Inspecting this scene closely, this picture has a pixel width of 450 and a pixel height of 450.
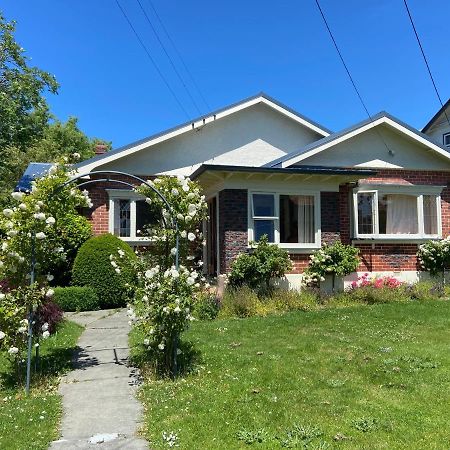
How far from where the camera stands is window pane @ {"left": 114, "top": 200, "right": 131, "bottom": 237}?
15.1 meters

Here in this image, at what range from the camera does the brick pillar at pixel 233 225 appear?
12250 millimetres

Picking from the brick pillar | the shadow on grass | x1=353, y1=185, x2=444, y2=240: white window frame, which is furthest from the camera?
x1=353, y1=185, x2=444, y2=240: white window frame

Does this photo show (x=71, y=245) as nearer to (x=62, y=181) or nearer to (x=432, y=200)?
(x=62, y=181)

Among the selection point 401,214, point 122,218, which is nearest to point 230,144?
point 122,218

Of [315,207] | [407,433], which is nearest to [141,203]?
Result: [315,207]

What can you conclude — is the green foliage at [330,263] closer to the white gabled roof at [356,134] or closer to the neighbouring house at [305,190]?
the neighbouring house at [305,190]

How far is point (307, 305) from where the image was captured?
1134 cm

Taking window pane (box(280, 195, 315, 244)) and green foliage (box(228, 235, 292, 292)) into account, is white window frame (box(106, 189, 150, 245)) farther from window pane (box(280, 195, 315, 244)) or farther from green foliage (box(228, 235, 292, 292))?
window pane (box(280, 195, 315, 244))

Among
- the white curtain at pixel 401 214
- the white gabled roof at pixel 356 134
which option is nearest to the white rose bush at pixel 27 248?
the white gabled roof at pixel 356 134

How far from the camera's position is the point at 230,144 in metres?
17.0

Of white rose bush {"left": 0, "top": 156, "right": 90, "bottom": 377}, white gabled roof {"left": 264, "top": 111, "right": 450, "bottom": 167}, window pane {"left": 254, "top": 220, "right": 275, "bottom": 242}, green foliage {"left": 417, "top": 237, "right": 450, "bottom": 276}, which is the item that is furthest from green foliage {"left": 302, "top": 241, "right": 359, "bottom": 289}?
white rose bush {"left": 0, "top": 156, "right": 90, "bottom": 377}

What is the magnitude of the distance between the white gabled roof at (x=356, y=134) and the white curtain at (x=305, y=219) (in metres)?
1.08

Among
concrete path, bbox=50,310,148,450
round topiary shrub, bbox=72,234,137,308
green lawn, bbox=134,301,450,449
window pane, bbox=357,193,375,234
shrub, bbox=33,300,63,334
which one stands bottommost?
concrete path, bbox=50,310,148,450

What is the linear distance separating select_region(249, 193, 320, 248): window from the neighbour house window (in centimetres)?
132
